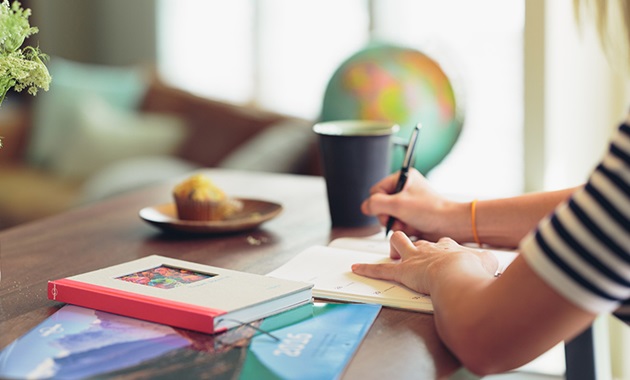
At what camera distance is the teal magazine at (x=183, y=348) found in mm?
740

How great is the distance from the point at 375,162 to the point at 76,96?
102 inches

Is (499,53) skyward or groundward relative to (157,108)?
skyward

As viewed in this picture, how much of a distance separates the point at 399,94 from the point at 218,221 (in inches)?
24.2

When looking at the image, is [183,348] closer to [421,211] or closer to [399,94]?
[421,211]

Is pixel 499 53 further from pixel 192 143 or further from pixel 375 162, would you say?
pixel 375 162

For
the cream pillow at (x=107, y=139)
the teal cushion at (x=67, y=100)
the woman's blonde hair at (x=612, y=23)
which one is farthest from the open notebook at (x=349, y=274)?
the teal cushion at (x=67, y=100)

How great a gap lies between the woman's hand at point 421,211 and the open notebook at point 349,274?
43 millimetres

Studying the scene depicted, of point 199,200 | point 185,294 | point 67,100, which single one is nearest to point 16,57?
point 185,294

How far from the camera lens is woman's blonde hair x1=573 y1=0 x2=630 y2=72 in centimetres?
84

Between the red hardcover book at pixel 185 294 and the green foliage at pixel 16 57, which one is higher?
the green foliage at pixel 16 57

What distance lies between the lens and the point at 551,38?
2482 mm

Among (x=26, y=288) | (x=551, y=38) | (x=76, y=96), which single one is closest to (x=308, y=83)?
(x=76, y=96)

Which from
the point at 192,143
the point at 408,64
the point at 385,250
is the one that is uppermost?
the point at 408,64

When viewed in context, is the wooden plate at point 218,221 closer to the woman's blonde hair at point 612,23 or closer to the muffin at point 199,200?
the muffin at point 199,200
